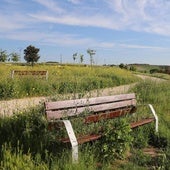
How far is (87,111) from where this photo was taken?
714cm

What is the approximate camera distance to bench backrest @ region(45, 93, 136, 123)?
6.44 meters

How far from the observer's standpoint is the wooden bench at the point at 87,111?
19.1 feet

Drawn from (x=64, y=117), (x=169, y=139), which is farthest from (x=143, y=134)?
(x=64, y=117)

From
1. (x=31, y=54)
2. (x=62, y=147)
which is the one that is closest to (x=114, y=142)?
(x=62, y=147)

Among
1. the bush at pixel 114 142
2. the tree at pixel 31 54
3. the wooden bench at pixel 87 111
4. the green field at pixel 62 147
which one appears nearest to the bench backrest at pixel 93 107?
the wooden bench at pixel 87 111

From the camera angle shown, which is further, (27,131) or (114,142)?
(27,131)

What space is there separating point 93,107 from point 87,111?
0.76 ft

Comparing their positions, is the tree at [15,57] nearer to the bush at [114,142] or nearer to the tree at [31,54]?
the tree at [31,54]

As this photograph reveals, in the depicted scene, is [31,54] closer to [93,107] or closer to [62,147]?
[93,107]

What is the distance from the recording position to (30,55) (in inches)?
2766

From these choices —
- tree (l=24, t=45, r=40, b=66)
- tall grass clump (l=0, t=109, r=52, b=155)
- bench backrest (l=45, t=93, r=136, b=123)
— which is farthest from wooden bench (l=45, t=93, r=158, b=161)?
tree (l=24, t=45, r=40, b=66)

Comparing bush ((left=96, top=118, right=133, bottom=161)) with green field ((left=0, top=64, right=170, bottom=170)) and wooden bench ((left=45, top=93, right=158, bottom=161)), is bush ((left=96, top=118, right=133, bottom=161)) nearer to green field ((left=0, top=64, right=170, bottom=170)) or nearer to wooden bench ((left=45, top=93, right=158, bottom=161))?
green field ((left=0, top=64, right=170, bottom=170))

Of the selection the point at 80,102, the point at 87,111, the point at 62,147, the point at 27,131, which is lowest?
the point at 62,147

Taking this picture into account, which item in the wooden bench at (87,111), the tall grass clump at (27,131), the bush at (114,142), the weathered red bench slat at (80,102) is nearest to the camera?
the wooden bench at (87,111)
